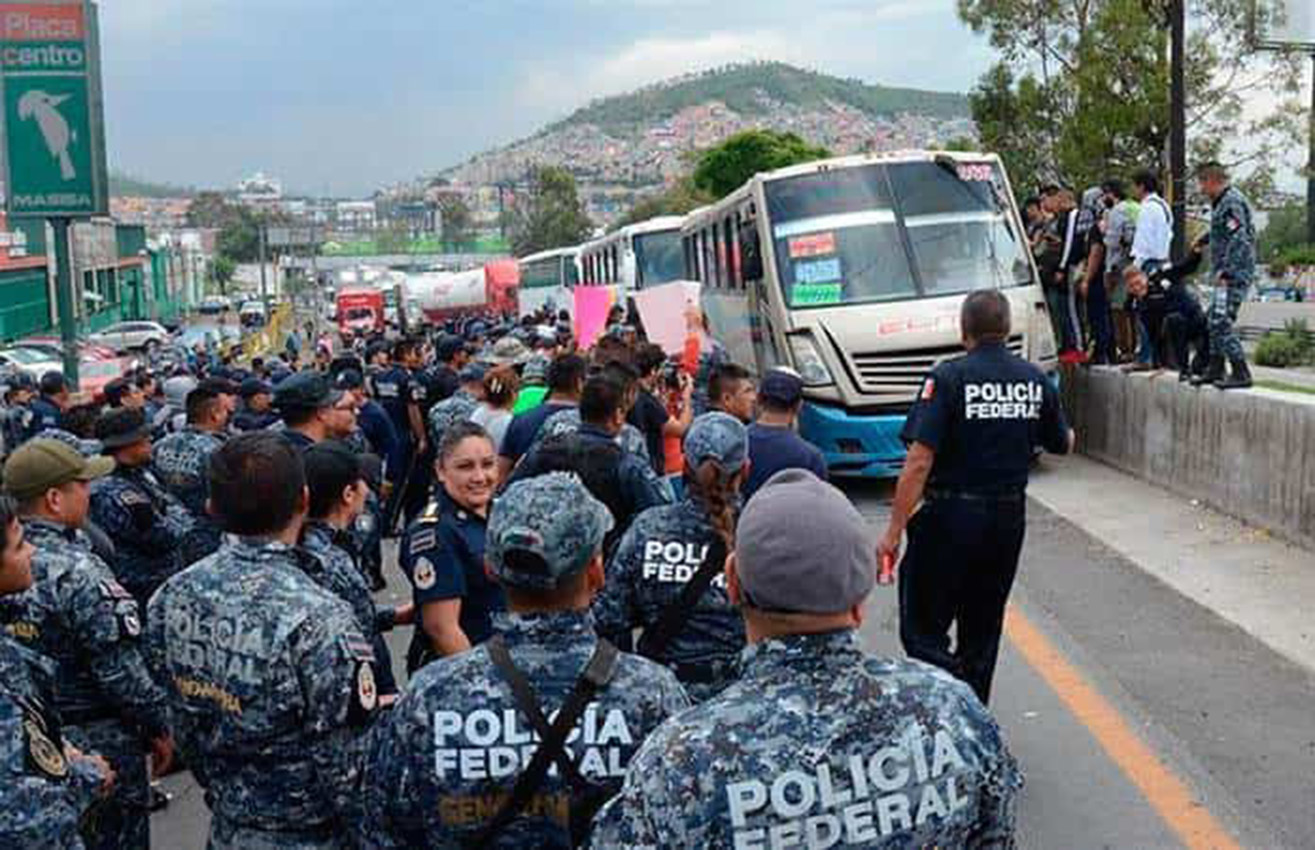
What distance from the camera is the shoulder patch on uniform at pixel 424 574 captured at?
4582 mm

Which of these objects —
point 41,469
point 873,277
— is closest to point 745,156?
point 873,277

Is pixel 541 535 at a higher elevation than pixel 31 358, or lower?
higher

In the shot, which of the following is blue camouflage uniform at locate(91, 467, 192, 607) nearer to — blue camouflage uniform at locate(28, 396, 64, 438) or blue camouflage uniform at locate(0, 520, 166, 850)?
blue camouflage uniform at locate(0, 520, 166, 850)

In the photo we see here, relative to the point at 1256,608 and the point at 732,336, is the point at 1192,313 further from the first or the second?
the point at 732,336

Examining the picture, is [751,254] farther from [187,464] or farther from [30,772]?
[30,772]

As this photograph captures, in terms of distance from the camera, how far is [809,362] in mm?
13398

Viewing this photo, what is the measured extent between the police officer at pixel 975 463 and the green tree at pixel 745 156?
65233 mm

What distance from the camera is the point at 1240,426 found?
10438 mm

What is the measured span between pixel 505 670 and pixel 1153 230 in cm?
1110

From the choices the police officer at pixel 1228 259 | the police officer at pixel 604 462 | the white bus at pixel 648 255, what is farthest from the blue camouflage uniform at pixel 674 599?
the white bus at pixel 648 255

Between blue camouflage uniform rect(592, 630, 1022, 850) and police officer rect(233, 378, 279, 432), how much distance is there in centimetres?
767

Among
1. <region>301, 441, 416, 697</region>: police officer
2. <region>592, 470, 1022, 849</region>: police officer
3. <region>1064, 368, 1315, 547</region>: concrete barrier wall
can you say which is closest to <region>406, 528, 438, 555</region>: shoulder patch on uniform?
<region>301, 441, 416, 697</region>: police officer

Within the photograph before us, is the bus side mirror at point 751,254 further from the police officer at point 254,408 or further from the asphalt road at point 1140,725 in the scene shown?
the asphalt road at point 1140,725

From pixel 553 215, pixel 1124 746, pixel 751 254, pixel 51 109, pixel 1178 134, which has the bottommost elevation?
pixel 1124 746
